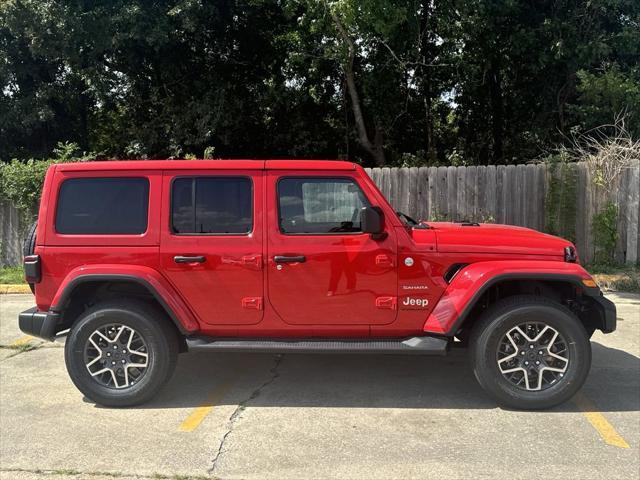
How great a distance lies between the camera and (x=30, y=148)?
1650 centimetres

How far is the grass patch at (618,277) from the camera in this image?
9.00 metres

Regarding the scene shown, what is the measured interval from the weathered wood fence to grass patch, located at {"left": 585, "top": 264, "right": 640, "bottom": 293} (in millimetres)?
346

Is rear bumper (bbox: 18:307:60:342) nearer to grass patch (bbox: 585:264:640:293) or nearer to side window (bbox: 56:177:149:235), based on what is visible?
side window (bbox: 56:177:149:235)

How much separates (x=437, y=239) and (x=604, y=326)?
4.92 ft

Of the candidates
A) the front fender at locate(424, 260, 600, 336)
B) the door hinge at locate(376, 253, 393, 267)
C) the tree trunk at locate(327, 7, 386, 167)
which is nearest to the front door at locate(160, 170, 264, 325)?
the door hinge at locate(376, 253, 393, 267)

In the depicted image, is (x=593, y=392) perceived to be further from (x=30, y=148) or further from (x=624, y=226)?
(x=30, y=148)

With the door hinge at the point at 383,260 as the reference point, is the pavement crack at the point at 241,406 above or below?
below

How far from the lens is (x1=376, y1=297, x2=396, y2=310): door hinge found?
14.4 feet

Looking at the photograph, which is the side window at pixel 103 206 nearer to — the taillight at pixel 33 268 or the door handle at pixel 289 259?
the taillight at pixel 33 268

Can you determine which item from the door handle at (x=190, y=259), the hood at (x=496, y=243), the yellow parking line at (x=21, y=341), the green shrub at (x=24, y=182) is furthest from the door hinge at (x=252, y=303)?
the green shrub at (x=24, y=182)

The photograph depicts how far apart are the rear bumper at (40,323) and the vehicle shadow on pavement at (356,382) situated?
0.99 m

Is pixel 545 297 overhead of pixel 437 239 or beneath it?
beneath

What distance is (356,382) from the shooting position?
5.02m

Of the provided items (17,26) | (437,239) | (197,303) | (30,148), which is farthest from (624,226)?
(30,148)
